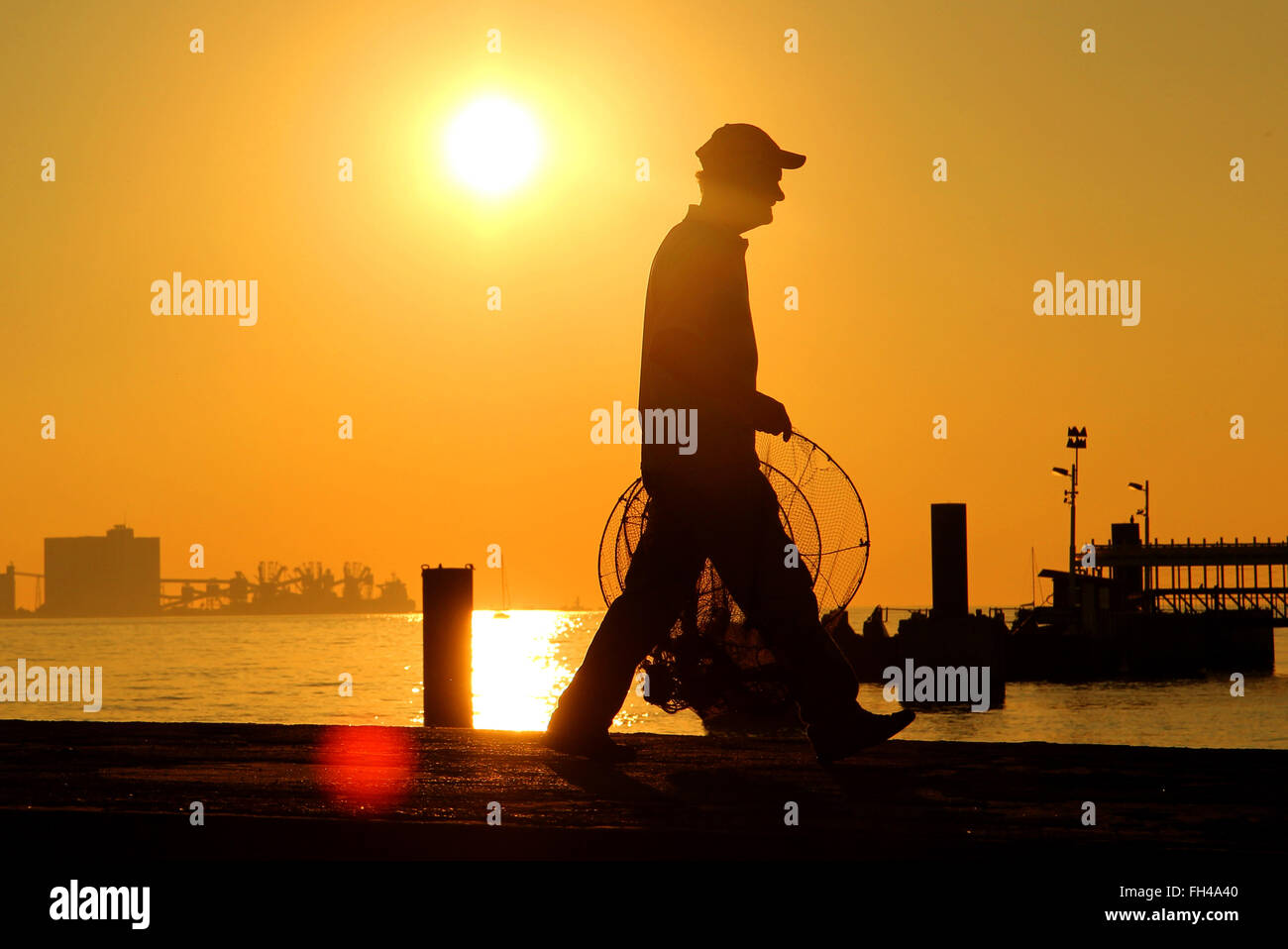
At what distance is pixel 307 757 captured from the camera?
21.0ft

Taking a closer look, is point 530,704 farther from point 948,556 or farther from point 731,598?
point 731,598

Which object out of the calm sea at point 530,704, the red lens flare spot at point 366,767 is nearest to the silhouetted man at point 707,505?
the red lens flare spot at point 366,767

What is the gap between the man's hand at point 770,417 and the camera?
6.48 m

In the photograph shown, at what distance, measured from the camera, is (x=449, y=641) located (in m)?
19.6

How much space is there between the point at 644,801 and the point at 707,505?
1.87 meters

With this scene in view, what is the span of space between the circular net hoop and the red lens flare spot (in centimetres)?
165

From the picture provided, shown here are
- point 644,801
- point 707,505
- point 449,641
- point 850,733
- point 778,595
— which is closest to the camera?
point 644,801

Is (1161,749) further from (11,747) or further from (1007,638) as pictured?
(1007,638)

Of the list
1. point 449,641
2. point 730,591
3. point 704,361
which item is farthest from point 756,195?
point 449,641

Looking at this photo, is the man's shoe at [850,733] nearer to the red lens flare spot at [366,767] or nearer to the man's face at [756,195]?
the red lens flare spot at [366,767]

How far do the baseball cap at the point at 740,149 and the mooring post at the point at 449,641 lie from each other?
1341 centimetres

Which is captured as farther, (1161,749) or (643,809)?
(1161,749)
